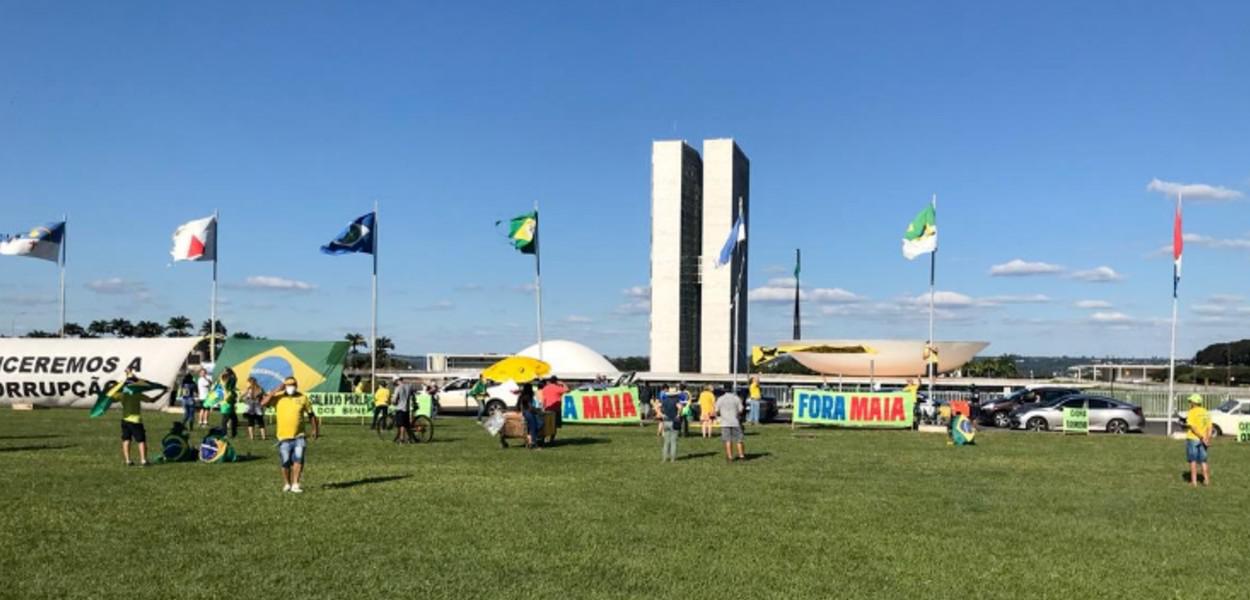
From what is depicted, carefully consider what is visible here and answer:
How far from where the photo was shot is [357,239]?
137 feet

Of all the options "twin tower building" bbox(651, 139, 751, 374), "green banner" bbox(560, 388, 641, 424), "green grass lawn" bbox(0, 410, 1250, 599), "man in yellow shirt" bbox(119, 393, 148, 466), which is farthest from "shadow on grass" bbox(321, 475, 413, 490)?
"twin tower building" bbox(651, 139, 751, 374)

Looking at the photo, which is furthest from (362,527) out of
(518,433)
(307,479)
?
(518,433)

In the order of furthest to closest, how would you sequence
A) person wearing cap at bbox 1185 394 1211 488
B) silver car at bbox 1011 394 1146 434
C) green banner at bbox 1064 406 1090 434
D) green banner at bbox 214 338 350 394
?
green banner at bbox 214 338 350 394 < silver car at bbox 1011 394 1146 434 < green banner at bbox 1064 406 1090 434 < person wearing cap at bbox 1185 394 1211 488

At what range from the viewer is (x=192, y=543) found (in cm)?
1108

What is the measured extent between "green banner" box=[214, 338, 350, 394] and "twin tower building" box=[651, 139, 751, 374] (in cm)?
5745

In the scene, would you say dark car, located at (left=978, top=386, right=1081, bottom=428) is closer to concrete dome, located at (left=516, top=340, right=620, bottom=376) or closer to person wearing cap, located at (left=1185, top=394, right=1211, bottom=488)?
person wearing cap, located at (left=1185, top=394, right=1211, bottom=488)

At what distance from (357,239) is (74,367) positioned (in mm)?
12046

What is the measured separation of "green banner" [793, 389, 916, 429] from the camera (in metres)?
32.8

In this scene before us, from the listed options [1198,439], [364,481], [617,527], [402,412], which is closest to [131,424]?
[364,481]

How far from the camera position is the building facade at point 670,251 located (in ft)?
311

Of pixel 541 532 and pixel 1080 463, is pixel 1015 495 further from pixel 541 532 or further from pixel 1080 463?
pixel 541 532

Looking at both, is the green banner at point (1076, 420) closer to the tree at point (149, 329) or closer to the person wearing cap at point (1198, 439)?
the person wearing cap at point (1198, 439)

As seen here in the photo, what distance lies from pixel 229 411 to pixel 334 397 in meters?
9.53

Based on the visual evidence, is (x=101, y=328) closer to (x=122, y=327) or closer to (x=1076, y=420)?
(x=122, y=327)
